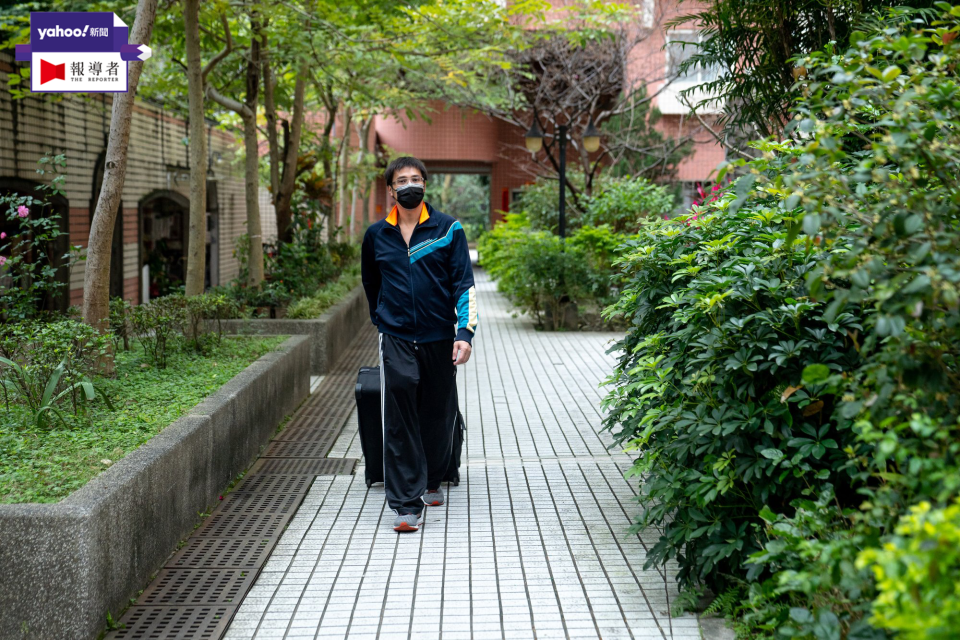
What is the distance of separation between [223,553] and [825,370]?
10.4 feet

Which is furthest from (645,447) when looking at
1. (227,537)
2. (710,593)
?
(227,537)

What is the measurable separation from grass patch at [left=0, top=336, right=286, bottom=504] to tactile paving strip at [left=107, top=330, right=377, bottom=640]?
2.00 ft

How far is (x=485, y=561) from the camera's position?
4656 mm

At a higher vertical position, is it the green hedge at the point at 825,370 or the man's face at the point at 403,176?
the man's face at the point at 403,176

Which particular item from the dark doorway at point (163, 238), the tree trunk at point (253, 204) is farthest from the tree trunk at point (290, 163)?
the dark doorway at point (163, 238)

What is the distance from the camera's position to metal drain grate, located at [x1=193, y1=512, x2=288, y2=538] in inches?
199

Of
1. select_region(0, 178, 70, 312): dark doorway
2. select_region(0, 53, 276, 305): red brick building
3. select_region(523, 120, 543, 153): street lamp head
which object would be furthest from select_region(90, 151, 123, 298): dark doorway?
select_region(523, 120, 543, 153): street lamp head

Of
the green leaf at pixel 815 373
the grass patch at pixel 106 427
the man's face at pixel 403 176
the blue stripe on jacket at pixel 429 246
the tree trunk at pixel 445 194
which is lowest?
the grass patch at pixel 106 427

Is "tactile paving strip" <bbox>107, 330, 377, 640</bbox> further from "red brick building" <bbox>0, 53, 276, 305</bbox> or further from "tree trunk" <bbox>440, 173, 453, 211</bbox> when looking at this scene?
"tree trunk" <bbox>440, 173, 453, 211</bbox>

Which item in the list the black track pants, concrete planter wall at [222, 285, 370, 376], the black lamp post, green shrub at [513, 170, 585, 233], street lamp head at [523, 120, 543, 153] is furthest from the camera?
green shrub at [513, 170, 585, 233]

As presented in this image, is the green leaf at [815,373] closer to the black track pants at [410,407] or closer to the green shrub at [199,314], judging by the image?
the black track pants at [410,407]

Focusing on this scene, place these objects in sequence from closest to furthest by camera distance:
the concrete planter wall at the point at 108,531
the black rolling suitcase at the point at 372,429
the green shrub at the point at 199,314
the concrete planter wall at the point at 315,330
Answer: the concrete planter wall at the point at 108,531 < the black rolling suitcase at the point at 372,429 < the green shrub at the point at 199,314 < the concrete planter wall at the point at 315,330

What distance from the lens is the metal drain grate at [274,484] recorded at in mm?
5941

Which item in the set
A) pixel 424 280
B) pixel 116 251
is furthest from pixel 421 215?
pixel 116 251
